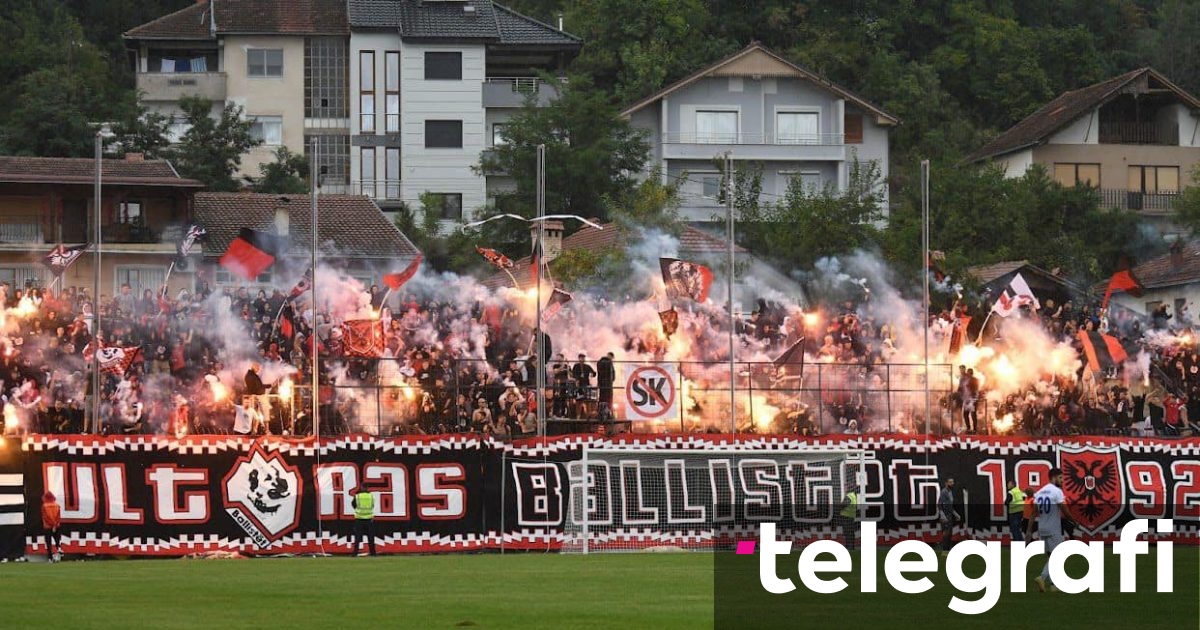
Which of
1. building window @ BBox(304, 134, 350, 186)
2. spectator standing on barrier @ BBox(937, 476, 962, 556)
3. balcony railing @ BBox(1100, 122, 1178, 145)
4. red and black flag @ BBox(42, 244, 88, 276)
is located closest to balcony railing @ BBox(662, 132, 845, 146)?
balcony railing @ BBox(1100, 122, 1178, 145)

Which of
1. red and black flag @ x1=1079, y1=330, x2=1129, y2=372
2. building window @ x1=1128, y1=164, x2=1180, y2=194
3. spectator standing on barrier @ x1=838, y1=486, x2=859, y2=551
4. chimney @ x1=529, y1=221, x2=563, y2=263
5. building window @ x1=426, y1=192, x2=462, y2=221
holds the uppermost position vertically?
building window @ x1=1128, y1=164, x2=1180, y2=194

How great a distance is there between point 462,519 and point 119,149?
43944 mm

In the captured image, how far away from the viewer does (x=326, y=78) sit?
85.8 metres

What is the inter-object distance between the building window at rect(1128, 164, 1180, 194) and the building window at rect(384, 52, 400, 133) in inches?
1313

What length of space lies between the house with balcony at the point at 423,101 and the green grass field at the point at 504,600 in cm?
5234

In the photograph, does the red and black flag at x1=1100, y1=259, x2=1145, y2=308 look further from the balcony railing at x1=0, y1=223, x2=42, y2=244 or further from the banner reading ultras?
the balcony railing at x1=0, y1=223, x2=42, y2=244

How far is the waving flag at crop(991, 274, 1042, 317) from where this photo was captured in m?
44.4

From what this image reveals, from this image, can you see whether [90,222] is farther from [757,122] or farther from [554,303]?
[757,122]

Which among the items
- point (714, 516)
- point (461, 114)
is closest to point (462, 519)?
point (714, 516)

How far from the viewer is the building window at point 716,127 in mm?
81500

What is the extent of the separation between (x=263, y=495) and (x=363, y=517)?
6.71 ft

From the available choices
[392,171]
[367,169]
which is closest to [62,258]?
[367,169]

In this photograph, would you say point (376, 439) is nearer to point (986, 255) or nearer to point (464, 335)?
point (464, 335)

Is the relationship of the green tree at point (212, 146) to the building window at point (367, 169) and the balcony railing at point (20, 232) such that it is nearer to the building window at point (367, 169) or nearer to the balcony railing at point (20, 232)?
the building window at point (367, 169)
